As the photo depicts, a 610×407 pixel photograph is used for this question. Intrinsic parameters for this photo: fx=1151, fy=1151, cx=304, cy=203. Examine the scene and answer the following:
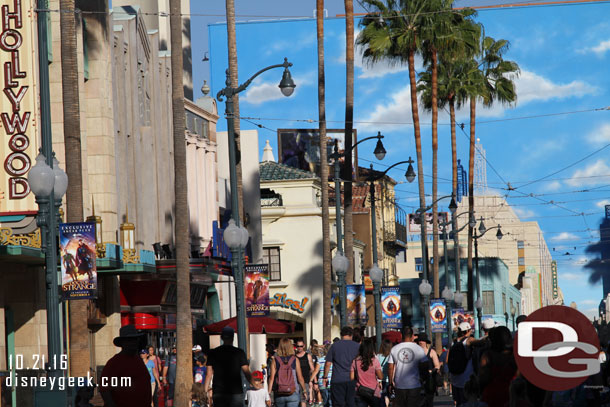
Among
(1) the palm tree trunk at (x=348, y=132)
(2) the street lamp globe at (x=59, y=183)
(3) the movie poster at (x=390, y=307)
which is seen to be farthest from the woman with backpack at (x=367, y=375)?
(3) the movie poster at (x=390, y=307)

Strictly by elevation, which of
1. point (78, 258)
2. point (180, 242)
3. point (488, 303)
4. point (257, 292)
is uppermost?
point (180, 242)

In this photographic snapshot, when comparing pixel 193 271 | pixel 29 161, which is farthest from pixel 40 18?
pixel 193 271

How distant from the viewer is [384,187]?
295 ft

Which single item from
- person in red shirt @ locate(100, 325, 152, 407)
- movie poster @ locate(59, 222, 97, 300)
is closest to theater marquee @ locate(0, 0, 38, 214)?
movie poster @ locate(59, 222, 97, 300)

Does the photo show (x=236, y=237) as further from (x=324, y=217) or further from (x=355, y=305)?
(x=324, y=217)

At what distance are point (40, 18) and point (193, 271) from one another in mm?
19595

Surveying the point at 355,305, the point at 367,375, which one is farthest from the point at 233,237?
the point at 355,305

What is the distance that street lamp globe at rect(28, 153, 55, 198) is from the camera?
1759cm

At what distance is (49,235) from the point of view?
1750 cm

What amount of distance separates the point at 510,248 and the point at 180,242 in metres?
129

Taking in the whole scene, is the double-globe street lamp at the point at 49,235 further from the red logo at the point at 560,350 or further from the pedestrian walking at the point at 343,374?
the red logo at the point at 560,350

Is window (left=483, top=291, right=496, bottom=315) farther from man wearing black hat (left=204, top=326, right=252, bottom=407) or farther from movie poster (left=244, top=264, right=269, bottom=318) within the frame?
man wearing black hat (left=204, top=326, right=252, bottom=407)

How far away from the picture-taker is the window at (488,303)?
379 ft

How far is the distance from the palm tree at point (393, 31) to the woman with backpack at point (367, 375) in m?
35.6
